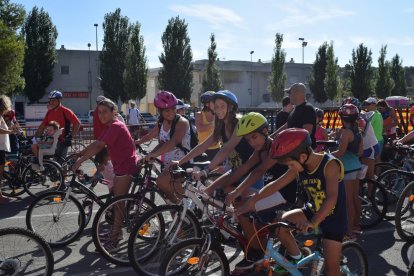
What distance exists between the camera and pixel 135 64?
39.2m

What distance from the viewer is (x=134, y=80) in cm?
3953

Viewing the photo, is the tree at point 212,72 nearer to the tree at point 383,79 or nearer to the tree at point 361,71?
the tree at point 361,71

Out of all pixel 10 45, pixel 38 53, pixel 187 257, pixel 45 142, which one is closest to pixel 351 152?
pixel 187 257

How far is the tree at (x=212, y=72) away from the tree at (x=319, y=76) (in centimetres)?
1011

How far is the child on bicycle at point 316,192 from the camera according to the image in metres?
3.24

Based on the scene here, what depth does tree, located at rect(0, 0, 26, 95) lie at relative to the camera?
74.6 ft

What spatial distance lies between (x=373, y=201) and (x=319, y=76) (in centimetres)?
3962

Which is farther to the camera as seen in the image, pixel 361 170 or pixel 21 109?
pixel 21 109

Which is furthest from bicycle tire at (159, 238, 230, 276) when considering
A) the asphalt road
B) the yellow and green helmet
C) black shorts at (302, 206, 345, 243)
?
the asphalt road

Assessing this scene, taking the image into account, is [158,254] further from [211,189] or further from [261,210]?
[261,210]

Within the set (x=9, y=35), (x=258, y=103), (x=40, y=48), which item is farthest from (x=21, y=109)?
(x=258, y=103)

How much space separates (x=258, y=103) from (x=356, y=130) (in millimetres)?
51907

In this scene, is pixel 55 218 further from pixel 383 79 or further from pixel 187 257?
pixel 383 79

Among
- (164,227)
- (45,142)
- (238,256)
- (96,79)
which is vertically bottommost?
(238,256)
